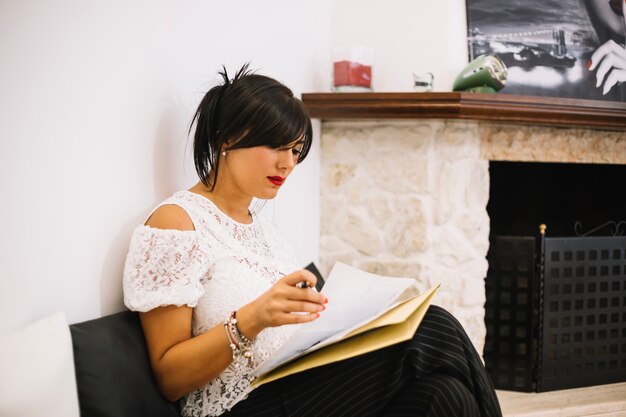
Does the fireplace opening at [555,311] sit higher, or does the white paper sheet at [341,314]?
the white paper sheet at [341,314]

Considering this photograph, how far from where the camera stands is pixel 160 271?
0.97 meters

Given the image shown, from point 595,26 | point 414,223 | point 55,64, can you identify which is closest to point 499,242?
point 414,223

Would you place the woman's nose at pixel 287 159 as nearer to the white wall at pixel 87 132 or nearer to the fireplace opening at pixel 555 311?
the white wall at pixel 87 132

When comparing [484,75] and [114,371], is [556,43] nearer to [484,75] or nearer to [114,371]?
[484,75]

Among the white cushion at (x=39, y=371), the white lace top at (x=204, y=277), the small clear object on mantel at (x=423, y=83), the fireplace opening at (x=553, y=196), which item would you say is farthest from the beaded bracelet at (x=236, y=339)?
the fireplace opening at (x=553, y=196)

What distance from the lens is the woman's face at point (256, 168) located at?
3.86ft

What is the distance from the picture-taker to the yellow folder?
2.65 ft

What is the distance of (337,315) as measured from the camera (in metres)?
0.87

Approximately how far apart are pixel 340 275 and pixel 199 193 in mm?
392

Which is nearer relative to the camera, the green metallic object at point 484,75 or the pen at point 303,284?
the pen at point 303,284

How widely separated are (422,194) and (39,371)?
163cm

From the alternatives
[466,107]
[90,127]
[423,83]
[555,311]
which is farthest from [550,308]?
[90,127]

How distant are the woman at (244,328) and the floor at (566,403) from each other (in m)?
1.13

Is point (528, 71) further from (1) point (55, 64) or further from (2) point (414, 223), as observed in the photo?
(1) point (55, 64)
